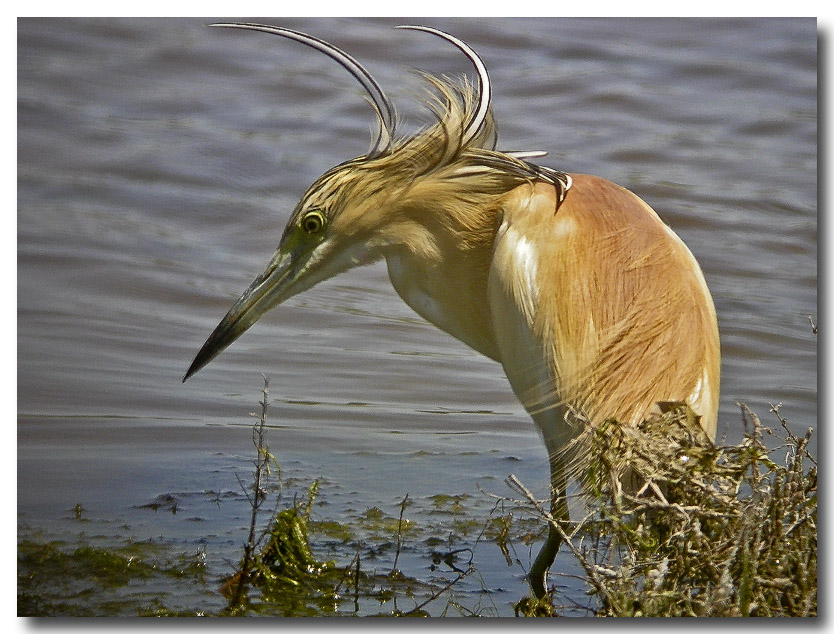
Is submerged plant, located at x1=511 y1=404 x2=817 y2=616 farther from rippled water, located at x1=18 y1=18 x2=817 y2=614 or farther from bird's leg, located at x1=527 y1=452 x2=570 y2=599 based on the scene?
rippled water, located at x1=18 y1=18 x2=817 y2=614

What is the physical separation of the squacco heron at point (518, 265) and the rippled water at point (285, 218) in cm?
5

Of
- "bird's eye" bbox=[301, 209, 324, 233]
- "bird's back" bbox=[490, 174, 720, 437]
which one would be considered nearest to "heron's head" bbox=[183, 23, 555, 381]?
"bird's eye" bbox=[301, 209, 324, 233]

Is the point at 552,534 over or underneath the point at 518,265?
underneath

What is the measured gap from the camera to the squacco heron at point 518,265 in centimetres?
222

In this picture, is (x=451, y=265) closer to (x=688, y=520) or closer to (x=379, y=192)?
(x=379, y=192)

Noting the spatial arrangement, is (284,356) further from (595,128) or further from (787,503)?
(787,503)

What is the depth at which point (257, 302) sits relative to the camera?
2465 mm

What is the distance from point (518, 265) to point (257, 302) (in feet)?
2.00

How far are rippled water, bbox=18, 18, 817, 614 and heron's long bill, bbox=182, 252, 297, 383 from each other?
0.03m

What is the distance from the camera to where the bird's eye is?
8.02ft

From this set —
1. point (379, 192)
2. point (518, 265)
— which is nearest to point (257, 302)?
point (379, 192)

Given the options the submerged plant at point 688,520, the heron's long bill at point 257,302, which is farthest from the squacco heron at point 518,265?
the submerged plant at point 688,520

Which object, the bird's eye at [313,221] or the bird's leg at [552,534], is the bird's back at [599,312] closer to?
the bird's leg at [552,534]
